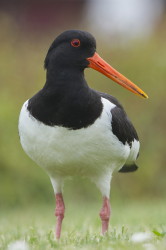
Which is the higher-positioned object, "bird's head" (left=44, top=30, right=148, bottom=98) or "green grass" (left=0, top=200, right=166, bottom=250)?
"bird's head" (left=44, top=30, right=148, bottom=98)

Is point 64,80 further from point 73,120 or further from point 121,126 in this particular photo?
point 121,126

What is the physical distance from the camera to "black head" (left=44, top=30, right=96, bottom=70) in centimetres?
698

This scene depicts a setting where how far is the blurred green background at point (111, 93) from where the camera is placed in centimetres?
1364

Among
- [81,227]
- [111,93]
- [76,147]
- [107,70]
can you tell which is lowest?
[81,227]

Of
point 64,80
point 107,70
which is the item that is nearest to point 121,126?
point 107,70

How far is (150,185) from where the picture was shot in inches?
591

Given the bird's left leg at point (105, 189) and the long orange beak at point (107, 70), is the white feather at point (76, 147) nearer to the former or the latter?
the bird's left leg at point (105, 189)

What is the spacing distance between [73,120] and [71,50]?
75 cm

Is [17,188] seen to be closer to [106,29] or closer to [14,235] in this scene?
[106,29]

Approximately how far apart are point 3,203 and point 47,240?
23.8 feet

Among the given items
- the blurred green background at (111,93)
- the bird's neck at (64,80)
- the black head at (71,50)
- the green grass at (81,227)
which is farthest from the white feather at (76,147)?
the blurred green background at (111,93)

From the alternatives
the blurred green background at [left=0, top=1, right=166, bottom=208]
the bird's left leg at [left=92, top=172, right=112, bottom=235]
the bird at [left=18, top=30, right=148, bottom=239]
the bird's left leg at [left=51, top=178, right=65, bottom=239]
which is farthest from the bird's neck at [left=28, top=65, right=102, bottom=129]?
the blurred green background at [left=0, top=1, right=166, bottom=208]

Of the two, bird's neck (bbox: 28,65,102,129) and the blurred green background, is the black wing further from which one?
the blurred green background

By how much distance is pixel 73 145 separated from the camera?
6.77 m
